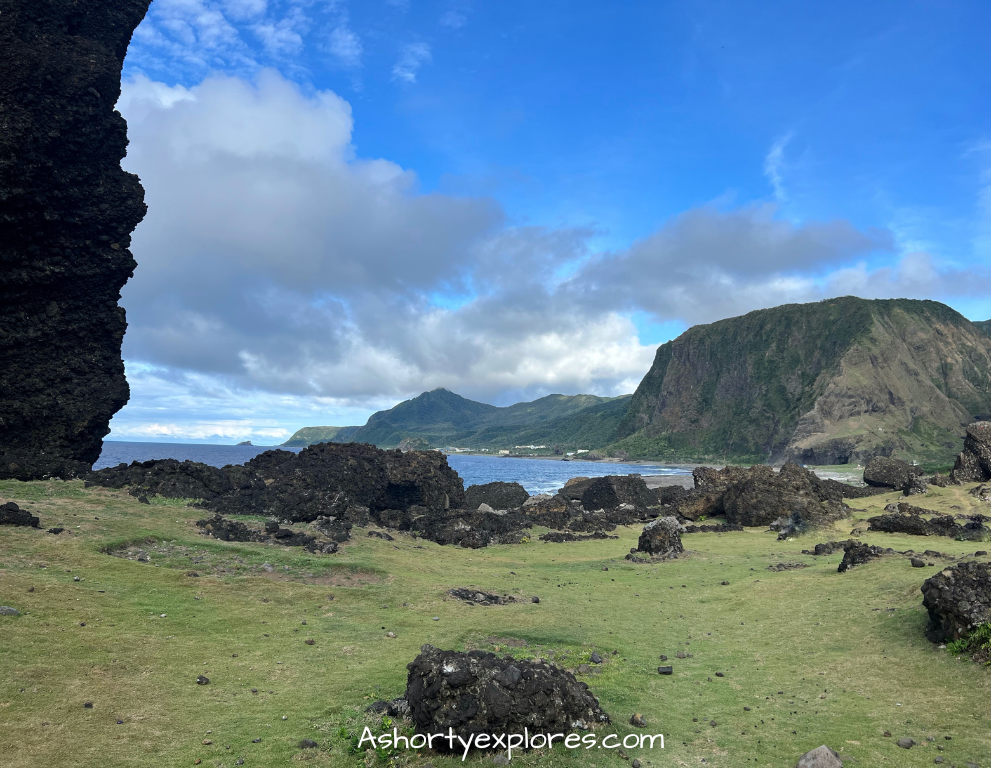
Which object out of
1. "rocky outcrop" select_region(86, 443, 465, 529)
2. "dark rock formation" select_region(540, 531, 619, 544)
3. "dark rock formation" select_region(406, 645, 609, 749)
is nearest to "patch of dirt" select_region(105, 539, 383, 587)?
"rocky outcrop" select_region(86, 443, 465, 529)

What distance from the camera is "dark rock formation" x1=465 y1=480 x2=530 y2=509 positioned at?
4753 cm

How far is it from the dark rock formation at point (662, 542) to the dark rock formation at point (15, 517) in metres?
21.7

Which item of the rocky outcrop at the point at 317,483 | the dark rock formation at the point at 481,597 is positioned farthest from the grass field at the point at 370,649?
the rocky outcrop at the point at 317,483

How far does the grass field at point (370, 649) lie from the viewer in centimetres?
753

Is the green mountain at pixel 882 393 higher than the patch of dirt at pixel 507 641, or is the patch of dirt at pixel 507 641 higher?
the green mountain at pixel 882 393

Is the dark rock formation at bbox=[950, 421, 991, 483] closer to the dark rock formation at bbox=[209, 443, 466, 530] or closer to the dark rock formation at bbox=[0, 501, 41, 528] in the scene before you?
the dark rock formation at bbox=[209, 443, 466, 530]

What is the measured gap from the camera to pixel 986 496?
3541 cm

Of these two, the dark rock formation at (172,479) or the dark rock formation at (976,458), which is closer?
the dark rock formation at (172,479)

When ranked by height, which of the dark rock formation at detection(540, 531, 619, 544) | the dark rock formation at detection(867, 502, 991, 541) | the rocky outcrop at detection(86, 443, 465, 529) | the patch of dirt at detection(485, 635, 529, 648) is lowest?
the dark rock formation at detection(540, 531, 619, 544)

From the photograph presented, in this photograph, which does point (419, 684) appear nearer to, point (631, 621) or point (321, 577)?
point (631, 621)

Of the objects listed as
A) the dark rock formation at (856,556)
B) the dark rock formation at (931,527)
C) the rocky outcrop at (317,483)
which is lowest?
the dark rock formation at (931,527)

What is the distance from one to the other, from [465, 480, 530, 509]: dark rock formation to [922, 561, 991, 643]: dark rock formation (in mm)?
37573

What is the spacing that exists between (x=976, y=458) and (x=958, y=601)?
144 feet

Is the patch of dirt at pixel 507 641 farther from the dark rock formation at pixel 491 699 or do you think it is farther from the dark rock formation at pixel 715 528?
the dark rock formation at pixel 715 528
